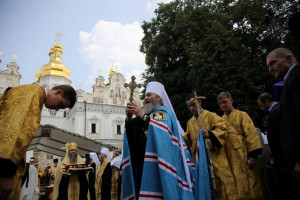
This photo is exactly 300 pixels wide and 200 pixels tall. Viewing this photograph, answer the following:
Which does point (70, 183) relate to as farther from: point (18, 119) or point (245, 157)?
point (18, 119)

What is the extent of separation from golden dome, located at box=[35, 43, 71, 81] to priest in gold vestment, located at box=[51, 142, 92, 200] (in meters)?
39.4

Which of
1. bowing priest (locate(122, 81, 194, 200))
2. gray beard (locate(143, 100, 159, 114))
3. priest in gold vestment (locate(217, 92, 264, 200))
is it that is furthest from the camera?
priest in gold vestment (locate(217, 92, 264, 200))

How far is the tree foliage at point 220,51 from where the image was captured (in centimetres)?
1335

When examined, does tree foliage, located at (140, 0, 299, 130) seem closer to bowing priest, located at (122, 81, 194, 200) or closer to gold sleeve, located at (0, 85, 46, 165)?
bowing priest, located at (122, 81, 194, 200)

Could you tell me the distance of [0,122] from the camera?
242 centimetres

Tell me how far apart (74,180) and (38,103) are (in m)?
5.32

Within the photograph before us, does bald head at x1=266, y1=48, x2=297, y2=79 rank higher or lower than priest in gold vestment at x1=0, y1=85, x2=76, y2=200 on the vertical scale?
higher

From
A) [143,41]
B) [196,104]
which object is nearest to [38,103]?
[196,104]

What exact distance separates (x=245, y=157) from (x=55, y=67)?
4446 centimetres

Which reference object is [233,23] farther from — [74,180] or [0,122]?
[0,122]

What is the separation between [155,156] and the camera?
323 centimetres

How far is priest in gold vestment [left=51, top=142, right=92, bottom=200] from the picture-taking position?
7.00m

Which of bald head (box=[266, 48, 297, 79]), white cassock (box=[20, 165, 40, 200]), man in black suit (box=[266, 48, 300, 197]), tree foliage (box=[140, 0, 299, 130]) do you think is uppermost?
tree foliage (box=[140, 0, 299, 130])

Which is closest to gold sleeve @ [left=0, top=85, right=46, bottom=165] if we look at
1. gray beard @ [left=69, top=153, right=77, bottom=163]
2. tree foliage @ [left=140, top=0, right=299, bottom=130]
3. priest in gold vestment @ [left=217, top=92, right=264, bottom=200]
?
priest in gold vestment @ [left=217, top=92, right=264, bottom=200]
